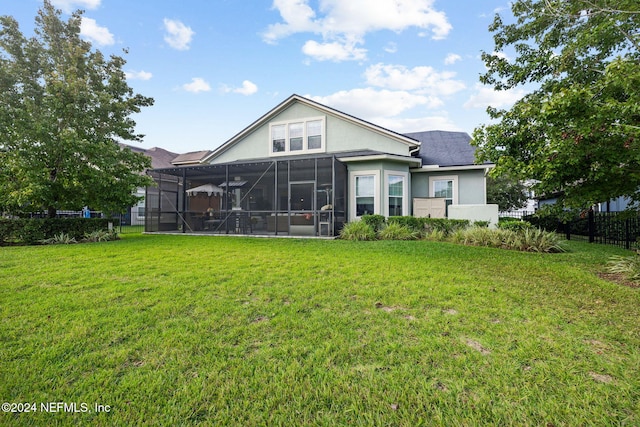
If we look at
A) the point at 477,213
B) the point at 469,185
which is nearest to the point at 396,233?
the point at 477,213

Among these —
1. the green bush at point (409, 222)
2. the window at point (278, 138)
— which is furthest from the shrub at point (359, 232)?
the window at point (278, 138)

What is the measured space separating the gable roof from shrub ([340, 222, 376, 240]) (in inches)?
191

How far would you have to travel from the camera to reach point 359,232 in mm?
10219

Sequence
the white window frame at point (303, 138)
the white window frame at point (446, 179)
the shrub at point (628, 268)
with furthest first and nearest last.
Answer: the white window frame at point (303, 138) < the white window frame at point (446, 179) < the shrub at point (628, 268)

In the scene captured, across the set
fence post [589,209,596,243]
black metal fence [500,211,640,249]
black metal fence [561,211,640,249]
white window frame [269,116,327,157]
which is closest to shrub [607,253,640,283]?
black metal fence [500,211,640,249]

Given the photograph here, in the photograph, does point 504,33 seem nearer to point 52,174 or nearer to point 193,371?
point 193,371

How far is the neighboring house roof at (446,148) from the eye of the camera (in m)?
13.2

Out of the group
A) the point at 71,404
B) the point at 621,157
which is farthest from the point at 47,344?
the point at 621,157

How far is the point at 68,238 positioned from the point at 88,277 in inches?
277

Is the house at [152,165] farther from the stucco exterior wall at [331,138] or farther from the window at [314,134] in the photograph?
the window at [314,134]

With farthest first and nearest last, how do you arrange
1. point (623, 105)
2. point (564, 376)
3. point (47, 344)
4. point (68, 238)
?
point (68, 238) < point (623, 105) < point (47, 344) < point (564, 376)

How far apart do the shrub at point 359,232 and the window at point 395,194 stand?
2.48 metres

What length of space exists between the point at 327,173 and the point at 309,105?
361cm

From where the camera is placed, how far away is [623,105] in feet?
13.5
